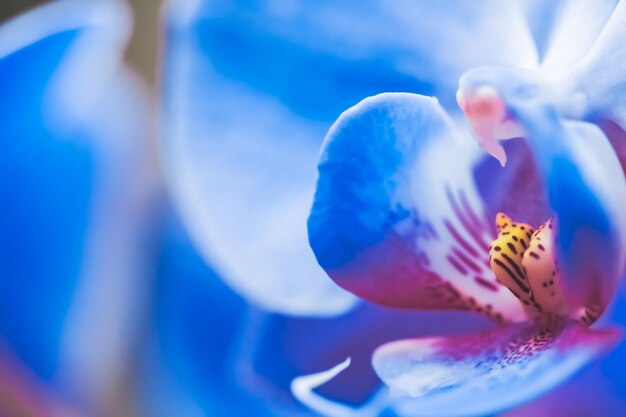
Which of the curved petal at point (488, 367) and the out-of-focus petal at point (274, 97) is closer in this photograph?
the curved petal at point (488, 367)

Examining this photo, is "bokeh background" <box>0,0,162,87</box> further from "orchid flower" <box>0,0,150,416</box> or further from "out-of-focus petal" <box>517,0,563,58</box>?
"out-of-focus petal" <box>517,0,563,58</box>

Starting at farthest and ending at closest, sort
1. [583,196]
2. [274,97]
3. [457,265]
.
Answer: [274,97] → [457,265] → [583,196]

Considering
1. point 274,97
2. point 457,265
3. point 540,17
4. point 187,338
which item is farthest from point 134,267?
point 540,17

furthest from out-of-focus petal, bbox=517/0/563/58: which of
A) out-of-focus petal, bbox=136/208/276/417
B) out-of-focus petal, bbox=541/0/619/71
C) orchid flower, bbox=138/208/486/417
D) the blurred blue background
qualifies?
out-of-focus petal, bbox=136/208/276/417

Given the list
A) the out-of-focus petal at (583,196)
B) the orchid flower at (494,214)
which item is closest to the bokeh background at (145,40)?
the orchid flower at (494,214)

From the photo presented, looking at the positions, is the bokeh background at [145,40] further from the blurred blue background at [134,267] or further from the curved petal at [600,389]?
the curved petal at [600,389]

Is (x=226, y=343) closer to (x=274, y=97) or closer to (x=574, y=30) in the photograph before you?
(x=274, y=97)

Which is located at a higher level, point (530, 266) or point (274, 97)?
point (274, 97)
